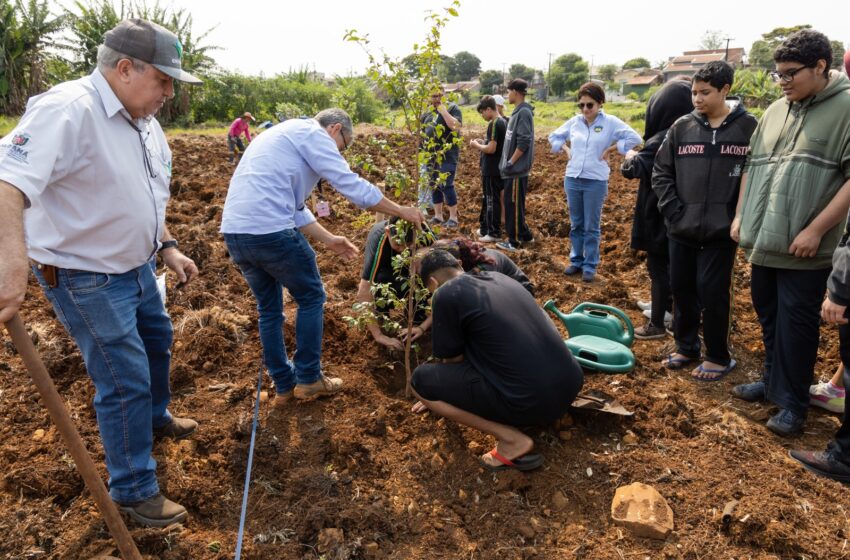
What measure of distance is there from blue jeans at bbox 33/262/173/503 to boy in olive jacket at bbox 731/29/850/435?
10.6 feet

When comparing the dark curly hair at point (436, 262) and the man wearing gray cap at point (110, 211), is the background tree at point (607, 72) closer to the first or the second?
the dark curly hair at point (436, 262)

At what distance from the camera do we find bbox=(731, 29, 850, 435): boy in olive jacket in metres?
2.87

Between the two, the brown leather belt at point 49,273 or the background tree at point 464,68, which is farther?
the background tree at point 464,68

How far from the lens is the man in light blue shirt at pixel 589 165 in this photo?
546cm

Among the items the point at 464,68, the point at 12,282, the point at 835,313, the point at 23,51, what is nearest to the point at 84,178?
the point at 12,282

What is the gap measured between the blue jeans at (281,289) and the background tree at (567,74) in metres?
63.3

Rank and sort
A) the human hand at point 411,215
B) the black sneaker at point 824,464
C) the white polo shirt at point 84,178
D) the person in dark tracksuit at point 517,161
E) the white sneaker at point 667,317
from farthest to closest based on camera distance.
Answer: 1. the person in dark tracksuit at point 517,161
2. the white sneaker at point 667,317
3. the human hand at point 411,215
4. the black sneaker at point 824,464
5. the white polo shirt at point 84,178

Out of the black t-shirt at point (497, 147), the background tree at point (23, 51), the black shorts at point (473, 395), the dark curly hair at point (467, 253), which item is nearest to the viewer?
the black shorts at point (473, 395)

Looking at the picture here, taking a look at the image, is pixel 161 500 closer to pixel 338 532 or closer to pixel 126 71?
pixel 338 532

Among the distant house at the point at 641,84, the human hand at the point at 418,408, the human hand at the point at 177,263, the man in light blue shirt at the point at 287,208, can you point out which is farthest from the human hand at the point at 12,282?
the distant house at the point at 641,84

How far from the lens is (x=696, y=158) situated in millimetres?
3604

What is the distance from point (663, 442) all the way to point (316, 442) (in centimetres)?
194

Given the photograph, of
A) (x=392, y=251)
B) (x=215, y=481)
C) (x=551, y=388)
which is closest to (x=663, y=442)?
(x=551, y=388)

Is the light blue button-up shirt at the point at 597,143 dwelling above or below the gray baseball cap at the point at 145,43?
below
